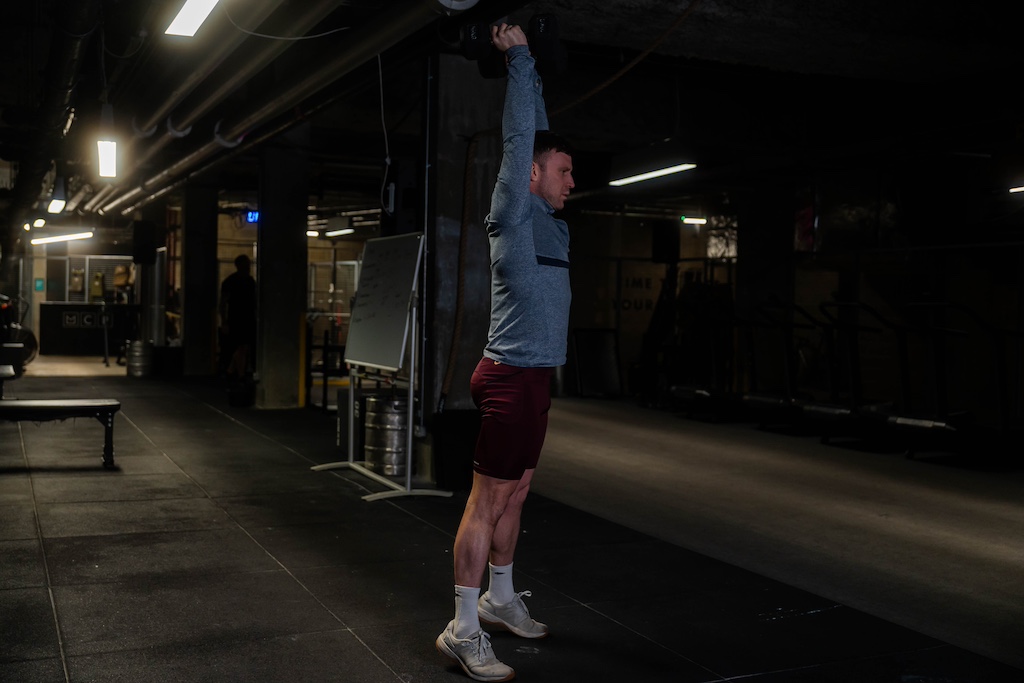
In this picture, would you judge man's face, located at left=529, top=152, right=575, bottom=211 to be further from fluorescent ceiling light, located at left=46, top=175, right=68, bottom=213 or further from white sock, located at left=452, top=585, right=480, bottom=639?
fluorescent ceiling light, located at left=46, top=175, right=68, bottom=213

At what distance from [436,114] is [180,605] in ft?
11.4

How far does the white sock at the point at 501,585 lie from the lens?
123 inches

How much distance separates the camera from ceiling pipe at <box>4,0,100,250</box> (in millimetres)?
5430

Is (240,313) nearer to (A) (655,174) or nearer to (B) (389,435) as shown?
(A) (655,174)

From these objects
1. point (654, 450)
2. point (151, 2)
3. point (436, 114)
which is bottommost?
point (654, 450)

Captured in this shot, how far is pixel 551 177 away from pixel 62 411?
14.8 ft

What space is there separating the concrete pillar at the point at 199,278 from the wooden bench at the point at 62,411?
27.8 ft

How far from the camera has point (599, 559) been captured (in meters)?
4.25

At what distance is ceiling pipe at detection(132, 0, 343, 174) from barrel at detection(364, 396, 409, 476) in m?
2.18

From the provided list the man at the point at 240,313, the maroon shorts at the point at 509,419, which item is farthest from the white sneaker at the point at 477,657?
the man at the point at 240,313

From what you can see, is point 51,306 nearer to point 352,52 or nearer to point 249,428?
point 249,428

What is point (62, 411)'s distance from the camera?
245 inches

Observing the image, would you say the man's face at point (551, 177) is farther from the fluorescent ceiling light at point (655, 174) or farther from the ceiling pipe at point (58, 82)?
the fluorescent ceiling light at point (655, 174)

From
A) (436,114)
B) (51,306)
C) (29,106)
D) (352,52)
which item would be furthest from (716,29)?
(51,306)
